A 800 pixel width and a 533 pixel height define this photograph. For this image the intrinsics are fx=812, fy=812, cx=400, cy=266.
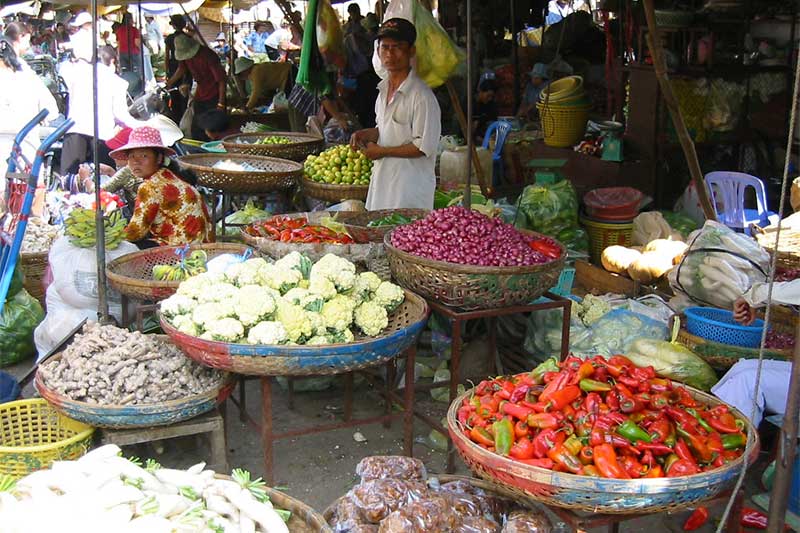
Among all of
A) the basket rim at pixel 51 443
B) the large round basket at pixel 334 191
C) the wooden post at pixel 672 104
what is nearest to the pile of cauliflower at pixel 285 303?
the basket rim at pixel 51 443

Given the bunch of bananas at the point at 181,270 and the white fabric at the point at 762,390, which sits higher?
the bunch of bananas at the point at 181,270

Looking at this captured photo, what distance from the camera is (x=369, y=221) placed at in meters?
4.67

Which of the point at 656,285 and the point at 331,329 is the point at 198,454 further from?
the point at 656,285

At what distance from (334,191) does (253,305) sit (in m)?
2.57

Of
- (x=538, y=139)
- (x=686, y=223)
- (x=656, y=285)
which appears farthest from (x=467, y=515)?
(x=538, y=139)

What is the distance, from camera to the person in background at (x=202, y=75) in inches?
401

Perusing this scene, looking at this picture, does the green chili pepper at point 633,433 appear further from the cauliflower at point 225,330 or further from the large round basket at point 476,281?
the cauliflower at point 225,330

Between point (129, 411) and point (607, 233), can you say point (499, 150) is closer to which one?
point (607, 233)

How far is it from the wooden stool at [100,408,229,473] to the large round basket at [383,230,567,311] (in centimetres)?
108

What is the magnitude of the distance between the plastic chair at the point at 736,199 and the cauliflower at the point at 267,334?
164 inches

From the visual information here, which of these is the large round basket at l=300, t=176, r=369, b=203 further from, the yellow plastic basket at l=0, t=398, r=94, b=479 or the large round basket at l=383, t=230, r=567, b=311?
the yellow plastic basket at l=0, t=398, r=94, b=479

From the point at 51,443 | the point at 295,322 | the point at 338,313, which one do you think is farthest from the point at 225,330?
the point at 51,443

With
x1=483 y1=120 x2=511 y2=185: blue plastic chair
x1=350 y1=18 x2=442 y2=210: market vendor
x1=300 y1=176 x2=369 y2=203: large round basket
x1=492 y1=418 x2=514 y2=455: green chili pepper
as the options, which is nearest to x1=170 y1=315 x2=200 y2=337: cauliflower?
x1=492 y1=418 x2=514 y2=455: green chili pepper

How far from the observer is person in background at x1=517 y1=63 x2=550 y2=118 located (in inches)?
387
